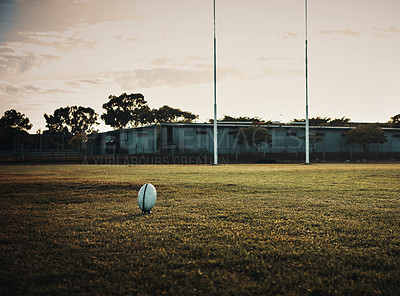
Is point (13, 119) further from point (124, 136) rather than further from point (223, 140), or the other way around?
point (223, 140)

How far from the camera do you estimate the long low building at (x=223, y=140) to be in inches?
2040

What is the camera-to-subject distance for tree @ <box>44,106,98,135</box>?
88062mm

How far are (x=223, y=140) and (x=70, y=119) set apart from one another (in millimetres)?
51273

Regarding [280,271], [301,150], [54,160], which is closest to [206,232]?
[280,271]

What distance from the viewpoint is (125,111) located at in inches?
3209

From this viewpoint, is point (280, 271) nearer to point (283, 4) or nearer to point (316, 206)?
point (316, 206)

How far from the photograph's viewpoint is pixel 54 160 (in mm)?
42500

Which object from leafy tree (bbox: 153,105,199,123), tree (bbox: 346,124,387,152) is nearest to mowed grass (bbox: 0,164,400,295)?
tree (bbox: 346,124,387,152)

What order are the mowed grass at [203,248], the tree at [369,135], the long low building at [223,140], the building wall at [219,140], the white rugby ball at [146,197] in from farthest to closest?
the tree at [369,135]
the building wall at [219,140]
the long low building at [223,140]
the white rugby ball at [146,197]
the mowed grass at [203,248]

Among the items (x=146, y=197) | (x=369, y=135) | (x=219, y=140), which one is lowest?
(x=146, y=197)

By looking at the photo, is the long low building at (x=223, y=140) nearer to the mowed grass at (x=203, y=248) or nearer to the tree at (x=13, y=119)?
the tree at (x=13, y=119)

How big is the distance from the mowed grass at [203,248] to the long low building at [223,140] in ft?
129

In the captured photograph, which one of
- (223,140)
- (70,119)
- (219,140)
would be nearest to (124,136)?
(219,140)

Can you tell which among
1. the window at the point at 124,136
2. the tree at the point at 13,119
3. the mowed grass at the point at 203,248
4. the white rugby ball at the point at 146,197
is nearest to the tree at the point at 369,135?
the window at the point at 124,136
